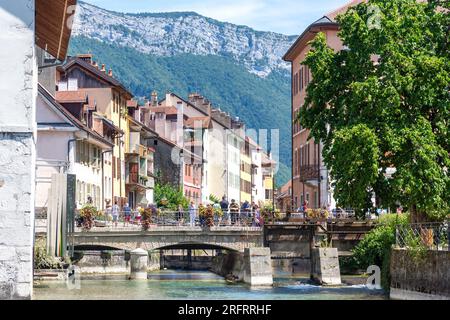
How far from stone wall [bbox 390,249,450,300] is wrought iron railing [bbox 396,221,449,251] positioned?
11.3 inches

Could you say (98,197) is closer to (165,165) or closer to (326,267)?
(326,267)

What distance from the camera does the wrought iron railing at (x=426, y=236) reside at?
3381 cm

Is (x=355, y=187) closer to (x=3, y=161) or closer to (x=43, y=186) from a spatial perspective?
(x=3, y=161)

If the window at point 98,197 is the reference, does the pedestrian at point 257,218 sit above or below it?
below

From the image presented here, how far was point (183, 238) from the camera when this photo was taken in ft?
201

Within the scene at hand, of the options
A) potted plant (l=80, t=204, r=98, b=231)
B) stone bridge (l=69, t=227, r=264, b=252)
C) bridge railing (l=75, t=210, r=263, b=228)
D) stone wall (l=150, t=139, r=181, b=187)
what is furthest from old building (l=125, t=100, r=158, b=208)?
potted plant (l=80, t=204, r=98, b=231)

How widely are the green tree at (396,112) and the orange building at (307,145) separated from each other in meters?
23.0

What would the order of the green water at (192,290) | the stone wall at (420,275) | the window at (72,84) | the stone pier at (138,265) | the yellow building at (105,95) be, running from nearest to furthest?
the stone wall at (420,275), the green water at (192,290), the stone pier at (138,265), the yellow building at (105,95), the window at (72,84)

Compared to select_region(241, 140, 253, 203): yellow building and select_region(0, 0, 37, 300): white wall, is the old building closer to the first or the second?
select_region(241, 140, 253, 203): yellow building

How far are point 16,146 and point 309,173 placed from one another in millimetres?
52783

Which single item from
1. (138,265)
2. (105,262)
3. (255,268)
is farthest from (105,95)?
(255,268)

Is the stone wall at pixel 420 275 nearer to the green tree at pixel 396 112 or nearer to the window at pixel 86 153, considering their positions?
the green tree at pixel 396 112

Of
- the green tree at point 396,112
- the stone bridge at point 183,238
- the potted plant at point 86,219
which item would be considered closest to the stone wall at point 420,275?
the green tree at point 396,112

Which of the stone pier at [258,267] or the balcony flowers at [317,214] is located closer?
the stone pier at [258,267]
